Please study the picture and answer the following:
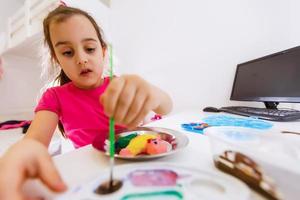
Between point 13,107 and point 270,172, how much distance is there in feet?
7.35

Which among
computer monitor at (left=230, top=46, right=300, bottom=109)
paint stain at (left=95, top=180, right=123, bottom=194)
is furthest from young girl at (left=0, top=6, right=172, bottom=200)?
computer monitor at (left=230, top=46, right=300, bottom=109)

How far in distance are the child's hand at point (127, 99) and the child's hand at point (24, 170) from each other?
0.29 ft

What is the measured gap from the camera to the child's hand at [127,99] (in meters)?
0.24

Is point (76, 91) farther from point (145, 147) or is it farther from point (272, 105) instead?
point (272, 105)

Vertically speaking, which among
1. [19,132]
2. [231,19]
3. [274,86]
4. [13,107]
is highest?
[231,19]

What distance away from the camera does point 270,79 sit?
842 millimetres

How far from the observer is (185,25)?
123 centimetres

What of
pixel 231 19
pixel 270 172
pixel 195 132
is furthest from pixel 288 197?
pixel 231 19

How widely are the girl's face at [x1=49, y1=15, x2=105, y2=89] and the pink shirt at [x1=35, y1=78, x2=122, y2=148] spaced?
7 centimetres

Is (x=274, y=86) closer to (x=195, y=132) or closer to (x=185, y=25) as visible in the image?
(x=195, y=132)

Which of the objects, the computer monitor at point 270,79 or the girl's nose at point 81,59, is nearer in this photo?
the girl's nose at point 81,59

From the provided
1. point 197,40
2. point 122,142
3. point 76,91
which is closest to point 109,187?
point 122,142

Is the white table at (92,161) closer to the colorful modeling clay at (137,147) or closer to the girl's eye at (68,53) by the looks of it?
the colorful modeling clay at (137,147)

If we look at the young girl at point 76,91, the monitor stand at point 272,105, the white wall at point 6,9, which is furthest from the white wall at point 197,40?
the white wall at point 6,9
